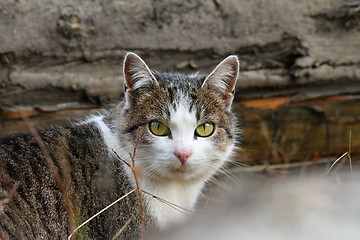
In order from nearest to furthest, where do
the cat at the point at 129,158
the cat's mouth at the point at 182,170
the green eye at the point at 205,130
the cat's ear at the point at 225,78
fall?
the cat at the point at 129,158, the cat's mouth at the point at 182,170, the green eye at the point at 205,130, the cat's ear at the point at 225,78

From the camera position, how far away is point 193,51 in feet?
15.3

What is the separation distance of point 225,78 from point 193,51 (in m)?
1.12

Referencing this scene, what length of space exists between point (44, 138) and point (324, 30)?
109 inches

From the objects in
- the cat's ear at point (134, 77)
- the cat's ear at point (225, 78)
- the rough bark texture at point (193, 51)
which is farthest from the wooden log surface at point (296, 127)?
the cat's ear at point (134, 77)

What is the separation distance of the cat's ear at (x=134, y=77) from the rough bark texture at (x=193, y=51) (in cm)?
115

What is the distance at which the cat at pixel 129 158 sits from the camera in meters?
3.13

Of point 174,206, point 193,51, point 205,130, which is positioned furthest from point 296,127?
point 174,206

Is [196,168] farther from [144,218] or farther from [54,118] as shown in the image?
[54,118]

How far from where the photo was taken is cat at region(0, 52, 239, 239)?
3.13 m

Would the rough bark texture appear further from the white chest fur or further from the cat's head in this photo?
the white chest fur

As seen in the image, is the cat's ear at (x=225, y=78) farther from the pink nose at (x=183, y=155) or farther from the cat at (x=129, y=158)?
the pink nose at (x=183, y=155)

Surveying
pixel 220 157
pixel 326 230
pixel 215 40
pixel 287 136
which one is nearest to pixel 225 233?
pixel 326 230

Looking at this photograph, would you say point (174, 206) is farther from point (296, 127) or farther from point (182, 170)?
point (296, 127)

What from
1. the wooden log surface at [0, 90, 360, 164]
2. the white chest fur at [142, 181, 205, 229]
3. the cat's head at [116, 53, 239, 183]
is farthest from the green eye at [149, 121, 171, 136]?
the wooden log surface at [0, 90, 360, 164]
